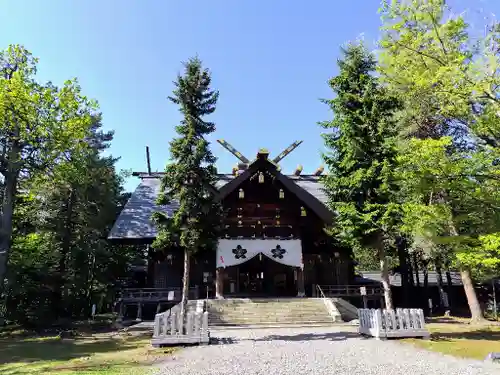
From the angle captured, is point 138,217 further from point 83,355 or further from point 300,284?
point 83,355

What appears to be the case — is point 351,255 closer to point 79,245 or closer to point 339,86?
point 339,86

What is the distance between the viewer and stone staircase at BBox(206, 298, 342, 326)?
15.3 m

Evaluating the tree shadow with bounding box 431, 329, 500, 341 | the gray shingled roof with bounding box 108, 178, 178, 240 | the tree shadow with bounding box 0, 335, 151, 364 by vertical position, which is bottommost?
the tree shadow with bounding box 431, 329, 500, 341

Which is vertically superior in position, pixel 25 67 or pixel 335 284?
pixel 25 67

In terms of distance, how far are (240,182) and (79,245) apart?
1162 cm

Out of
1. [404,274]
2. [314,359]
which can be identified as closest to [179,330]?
[314,359]

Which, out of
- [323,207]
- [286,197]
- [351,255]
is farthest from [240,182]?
[351,255]

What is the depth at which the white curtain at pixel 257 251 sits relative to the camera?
1877 cm

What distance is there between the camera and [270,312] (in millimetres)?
16109

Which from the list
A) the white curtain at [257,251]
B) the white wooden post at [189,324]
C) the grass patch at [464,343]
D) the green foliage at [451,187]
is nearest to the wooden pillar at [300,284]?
the white curtain at [257,251]

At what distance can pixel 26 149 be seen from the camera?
14891 millimetres

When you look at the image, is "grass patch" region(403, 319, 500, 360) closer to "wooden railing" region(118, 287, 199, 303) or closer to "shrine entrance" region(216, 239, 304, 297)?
"shrine entrance" region(216, 239, 304, 297)

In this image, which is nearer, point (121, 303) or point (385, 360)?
point (385, 360)

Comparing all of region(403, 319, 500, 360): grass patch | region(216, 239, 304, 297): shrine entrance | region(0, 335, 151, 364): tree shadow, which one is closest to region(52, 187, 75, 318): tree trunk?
region(0, 335, 151, 364): tree shadow
